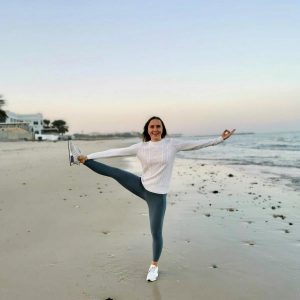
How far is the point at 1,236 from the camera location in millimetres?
5641

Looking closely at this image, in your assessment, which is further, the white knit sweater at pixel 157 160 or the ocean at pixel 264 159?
the ocean at pixel 264 159

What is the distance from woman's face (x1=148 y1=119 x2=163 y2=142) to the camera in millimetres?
4325

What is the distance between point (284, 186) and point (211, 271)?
7.69 meters

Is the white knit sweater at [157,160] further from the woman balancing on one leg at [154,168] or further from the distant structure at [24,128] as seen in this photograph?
the distant structure at [24,128]

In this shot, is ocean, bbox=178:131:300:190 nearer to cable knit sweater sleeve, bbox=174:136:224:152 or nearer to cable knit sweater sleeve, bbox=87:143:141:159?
cable knit sweater sleeve, bbox=174:136:224:152

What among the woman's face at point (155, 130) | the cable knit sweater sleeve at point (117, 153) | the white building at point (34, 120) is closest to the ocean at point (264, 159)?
the woman's face at point (155, 130)

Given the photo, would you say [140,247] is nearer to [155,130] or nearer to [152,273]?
[152,273]

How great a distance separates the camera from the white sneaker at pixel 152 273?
13.4ft

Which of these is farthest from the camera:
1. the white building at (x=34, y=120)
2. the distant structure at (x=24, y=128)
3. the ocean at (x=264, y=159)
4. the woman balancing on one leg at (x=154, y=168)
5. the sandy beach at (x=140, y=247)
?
the white building at (x=34, y=120)

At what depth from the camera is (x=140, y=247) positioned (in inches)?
207

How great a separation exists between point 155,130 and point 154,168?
A: 46 centimetres

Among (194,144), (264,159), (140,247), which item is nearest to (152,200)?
(194,144)

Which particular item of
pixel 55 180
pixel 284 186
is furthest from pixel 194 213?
pixel 55 180

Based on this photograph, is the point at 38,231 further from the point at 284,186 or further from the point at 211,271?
the point at 284,186
